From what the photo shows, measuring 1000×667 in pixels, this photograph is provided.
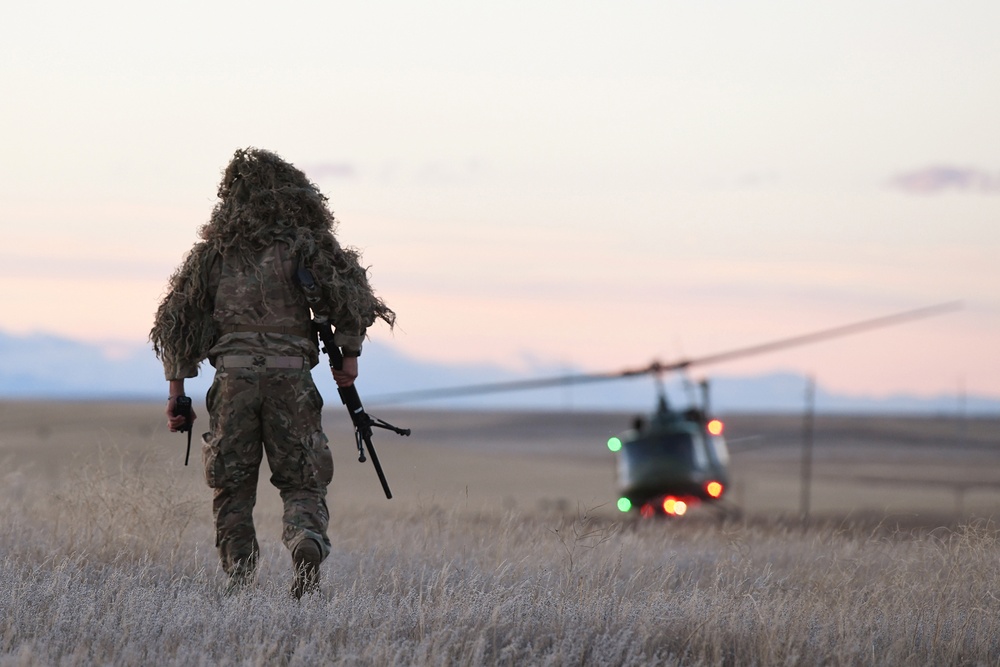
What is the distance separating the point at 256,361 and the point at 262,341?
4.3 inches

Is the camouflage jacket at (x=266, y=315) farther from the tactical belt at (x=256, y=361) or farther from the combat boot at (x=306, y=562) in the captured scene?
the combat boot at (x=306, y=562)

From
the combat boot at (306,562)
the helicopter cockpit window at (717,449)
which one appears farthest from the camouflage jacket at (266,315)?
the helicopter cockpit window at (717,449)

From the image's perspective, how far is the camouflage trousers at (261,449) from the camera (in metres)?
6.52

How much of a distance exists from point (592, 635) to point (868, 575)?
3042 mm

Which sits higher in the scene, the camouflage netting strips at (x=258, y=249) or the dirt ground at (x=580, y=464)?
the camouflage netting strips at (x=258, y=249)

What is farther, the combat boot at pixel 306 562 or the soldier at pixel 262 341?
the soldier at pixel 262 341

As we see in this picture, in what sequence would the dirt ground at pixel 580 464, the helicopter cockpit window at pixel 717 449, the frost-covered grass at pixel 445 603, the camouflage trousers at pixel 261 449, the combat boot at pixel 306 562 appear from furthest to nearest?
the dirt ground at pixel 580 464 < the helicopter cockpit window at pixel 717 449 < the camouflage trousers at pixel 261 449 < the combat boot at pixel 306 562 < the frost-covered grass at pixel 445 603

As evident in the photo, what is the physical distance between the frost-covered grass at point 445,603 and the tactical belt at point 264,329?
130 cm

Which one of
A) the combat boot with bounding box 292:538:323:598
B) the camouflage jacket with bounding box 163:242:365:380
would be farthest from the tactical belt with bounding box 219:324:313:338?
the combat boot with bounding box 292:538:323:598

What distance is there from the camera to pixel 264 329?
→ 656 cm

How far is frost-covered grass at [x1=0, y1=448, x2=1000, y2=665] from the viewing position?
5.33 metres

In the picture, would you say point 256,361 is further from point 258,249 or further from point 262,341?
point 258,249

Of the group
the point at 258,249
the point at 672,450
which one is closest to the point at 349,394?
the point at 258,249

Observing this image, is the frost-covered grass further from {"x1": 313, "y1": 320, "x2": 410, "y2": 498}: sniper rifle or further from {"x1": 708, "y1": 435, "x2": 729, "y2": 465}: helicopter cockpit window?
{"x1": 708, "y1": 435, "x2": 729, "y2": 465}: helicopter cockpit window
